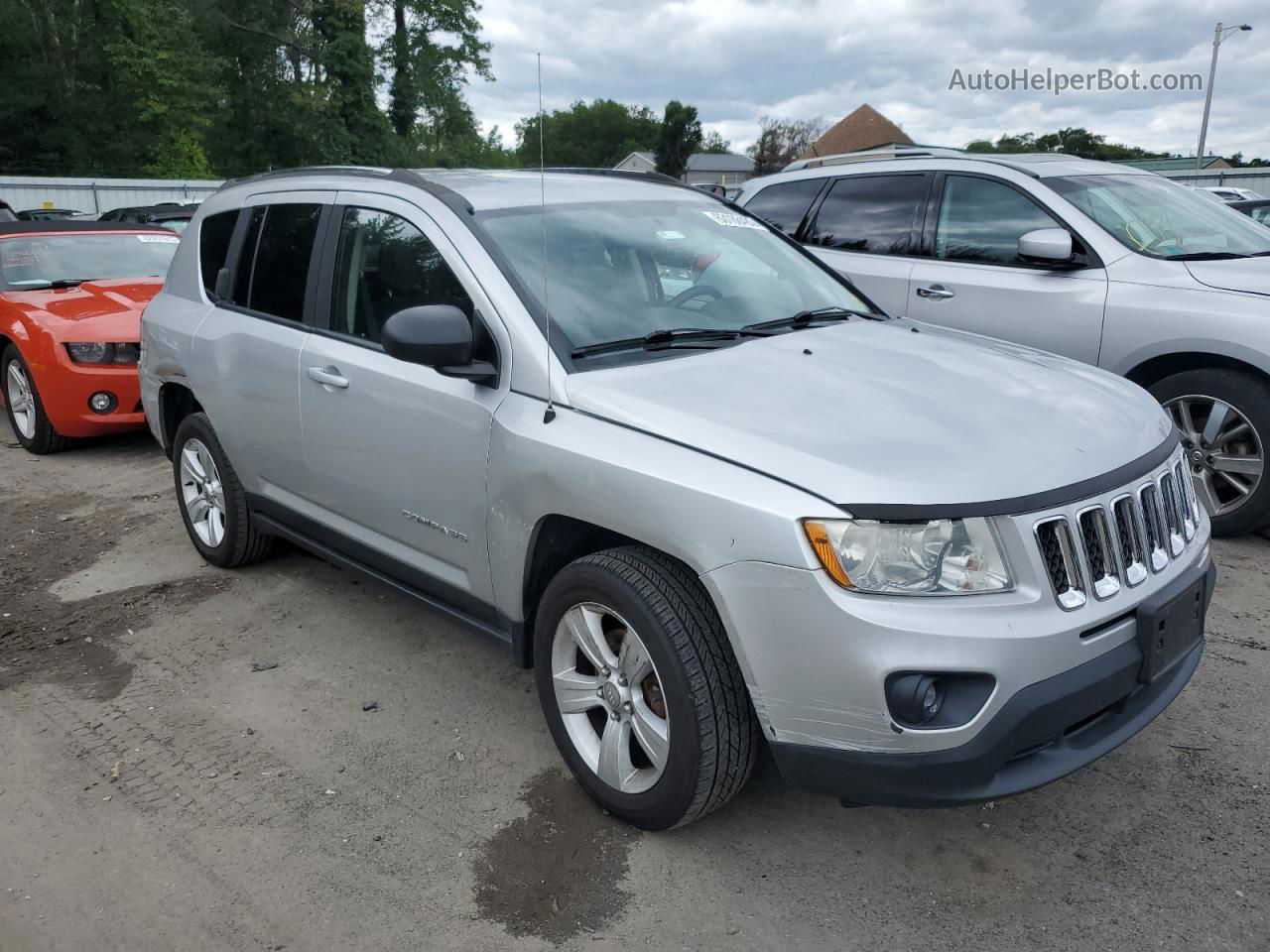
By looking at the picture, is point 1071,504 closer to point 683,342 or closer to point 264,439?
point 683,342

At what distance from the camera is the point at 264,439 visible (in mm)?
4199

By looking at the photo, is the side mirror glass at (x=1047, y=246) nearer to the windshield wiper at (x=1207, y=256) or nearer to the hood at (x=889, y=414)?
the windshield wiper at (x=1207, y=256)

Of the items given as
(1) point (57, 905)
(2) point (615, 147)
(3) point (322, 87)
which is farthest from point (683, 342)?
(2) point (615, 147)

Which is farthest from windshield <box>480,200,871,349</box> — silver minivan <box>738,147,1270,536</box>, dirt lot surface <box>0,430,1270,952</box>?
silver minivan <box>738,147,1270,536</box>

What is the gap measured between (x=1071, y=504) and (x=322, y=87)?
143 ft

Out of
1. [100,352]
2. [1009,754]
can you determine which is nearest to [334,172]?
[1009,754]

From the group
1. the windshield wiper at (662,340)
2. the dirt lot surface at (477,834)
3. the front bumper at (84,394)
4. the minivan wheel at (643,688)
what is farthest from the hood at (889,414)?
the front bumper at (84,394)

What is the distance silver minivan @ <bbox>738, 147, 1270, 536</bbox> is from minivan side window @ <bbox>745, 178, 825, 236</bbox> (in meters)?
0.01

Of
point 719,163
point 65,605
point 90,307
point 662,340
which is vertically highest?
point 719,163

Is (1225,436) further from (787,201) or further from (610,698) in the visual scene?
(610,698)

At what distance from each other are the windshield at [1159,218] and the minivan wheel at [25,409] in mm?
6782

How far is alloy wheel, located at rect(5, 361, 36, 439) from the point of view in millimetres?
7312

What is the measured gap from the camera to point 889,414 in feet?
8.69

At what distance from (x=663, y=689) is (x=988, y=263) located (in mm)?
4001
